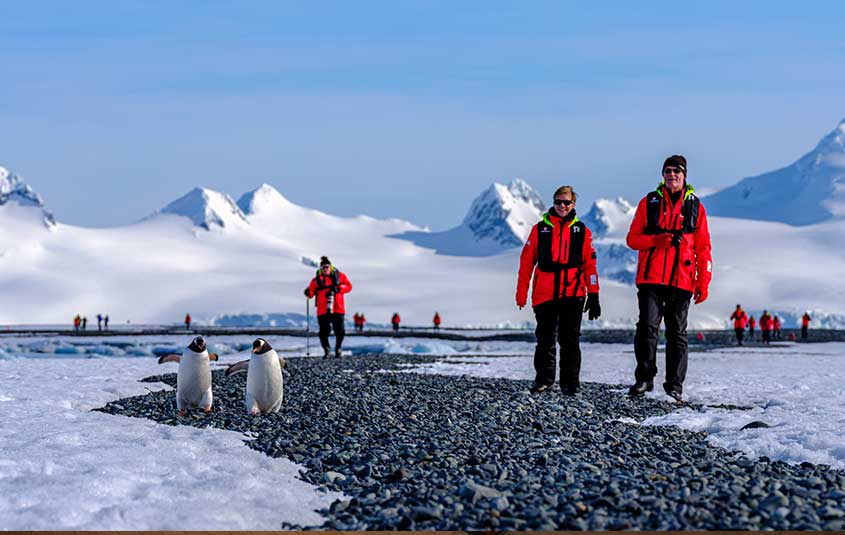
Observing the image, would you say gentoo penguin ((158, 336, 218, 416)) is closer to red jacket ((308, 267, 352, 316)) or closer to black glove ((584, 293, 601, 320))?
black glove ((584, 293, 601, 320))

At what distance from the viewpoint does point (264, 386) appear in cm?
924

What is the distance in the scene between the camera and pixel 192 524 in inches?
190

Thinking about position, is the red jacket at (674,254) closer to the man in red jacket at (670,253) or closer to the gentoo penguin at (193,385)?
the man in red jacket at (670,253)

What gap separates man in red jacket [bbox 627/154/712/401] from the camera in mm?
10180

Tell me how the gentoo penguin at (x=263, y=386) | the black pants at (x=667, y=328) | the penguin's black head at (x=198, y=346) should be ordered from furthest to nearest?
1. the black pants at (x=667, y=328)
2. the penguin's black head at (x=198, y=346)
3. the gentoo penguin at (x=263, y=386)

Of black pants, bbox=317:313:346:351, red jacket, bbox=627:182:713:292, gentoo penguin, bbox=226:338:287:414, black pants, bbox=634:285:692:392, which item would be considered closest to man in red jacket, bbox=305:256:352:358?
black pants, bbox=317:313:346:351

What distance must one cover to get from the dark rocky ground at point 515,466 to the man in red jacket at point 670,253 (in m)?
0.91

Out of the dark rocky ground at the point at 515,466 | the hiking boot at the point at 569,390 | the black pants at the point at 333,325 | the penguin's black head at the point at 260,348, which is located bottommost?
the dark rocky ground at the point at 515,466

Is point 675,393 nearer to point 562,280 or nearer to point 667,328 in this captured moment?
point 667,328

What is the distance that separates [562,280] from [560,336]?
2.29 ft

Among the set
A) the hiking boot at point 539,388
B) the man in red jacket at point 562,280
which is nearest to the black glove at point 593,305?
the man in red jacket at point 562,280

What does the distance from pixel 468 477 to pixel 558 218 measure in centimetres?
524

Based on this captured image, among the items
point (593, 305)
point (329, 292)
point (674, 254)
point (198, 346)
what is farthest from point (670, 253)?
point (329, 292)

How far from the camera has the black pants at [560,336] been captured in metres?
10.8
